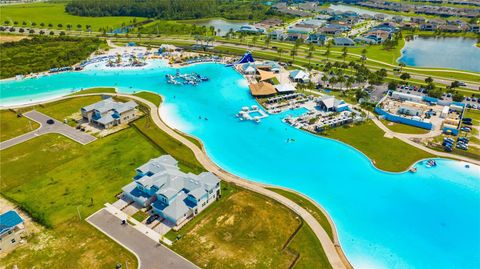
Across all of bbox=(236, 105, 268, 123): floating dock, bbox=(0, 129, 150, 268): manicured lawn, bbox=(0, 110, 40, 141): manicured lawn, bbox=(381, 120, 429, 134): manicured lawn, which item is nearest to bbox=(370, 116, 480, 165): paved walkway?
bbox=(381, 120, 429, 134): manicured lawn

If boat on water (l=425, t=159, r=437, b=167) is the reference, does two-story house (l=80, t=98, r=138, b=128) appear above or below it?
above

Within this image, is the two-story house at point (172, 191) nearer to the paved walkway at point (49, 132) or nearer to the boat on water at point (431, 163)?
the paved walkway at point (49, 132)

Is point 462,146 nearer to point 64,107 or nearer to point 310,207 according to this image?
point 310,207

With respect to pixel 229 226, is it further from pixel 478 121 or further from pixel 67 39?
pixel 67 39

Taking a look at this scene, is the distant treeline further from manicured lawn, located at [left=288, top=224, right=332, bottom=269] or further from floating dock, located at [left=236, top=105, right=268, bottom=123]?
manicured lawn, located at [left=288, top=224, right=332, bottom=269]

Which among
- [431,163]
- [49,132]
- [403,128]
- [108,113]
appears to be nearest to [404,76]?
[403,128]

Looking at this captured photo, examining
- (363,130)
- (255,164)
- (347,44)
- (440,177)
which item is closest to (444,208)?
(440,177)
